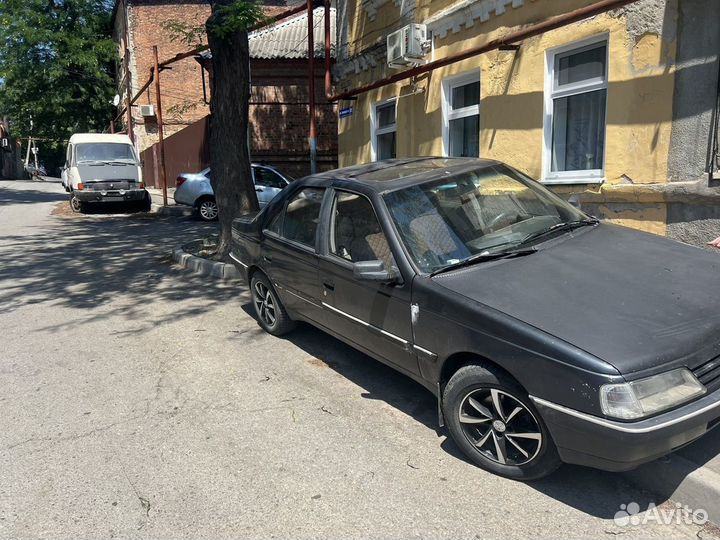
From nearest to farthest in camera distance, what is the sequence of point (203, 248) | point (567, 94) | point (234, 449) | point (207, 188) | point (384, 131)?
1. point (234, 449)
2. point (567, 94)
3. point (203, 248)
4. point (384, 131)
5. point (207, 188)

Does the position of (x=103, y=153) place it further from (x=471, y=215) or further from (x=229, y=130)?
(x=471, y=215)

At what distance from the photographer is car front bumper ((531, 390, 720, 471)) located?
263 cm

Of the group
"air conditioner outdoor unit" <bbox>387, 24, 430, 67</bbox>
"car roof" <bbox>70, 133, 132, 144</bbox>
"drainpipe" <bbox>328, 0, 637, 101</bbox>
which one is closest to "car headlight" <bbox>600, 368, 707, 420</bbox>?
"drainpipe" <bbox>328, 0, 637, 101</bbox>

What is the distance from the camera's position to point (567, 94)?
734 cm

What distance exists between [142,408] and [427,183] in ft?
8.70

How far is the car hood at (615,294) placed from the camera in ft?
9.14

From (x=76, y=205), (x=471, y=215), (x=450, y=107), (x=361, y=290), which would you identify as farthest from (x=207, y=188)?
(x=471, y=215)

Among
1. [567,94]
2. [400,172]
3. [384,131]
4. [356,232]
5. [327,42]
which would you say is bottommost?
[356,232]

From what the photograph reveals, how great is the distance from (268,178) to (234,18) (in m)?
6.84

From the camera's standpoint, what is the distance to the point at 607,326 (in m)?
2.88

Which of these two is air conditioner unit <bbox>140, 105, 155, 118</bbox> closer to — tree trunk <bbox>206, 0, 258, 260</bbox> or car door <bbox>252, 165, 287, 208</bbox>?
car door <bbox>252, 165, 287, 208</bbox>

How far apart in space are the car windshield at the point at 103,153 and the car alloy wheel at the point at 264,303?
47.6 ft

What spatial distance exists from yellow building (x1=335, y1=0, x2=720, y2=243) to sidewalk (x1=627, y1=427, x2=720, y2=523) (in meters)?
2.30

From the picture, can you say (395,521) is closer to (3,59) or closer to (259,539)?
(259,539)
